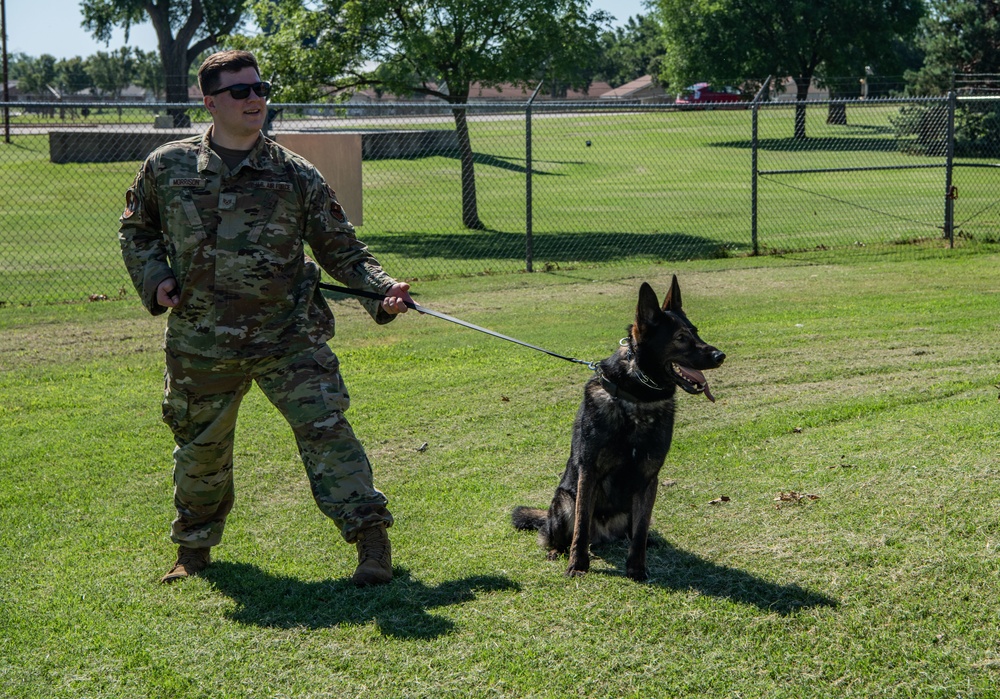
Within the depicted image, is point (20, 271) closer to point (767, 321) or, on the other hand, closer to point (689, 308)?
point (689, 308)

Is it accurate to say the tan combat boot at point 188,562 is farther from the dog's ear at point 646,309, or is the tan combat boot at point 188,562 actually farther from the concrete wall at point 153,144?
the concrete wall at point 153,144

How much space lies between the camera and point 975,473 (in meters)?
5.23

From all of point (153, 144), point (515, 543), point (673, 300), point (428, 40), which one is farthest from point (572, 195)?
point (673, 300)

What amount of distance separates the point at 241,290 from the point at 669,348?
5.48 ft

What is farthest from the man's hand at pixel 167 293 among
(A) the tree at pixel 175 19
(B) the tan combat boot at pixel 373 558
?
(A) the tree at pixel 175 19

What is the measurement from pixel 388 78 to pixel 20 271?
21.0ft

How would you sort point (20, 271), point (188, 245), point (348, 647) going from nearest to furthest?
point (348, 647)
point (188, 245)
point (20, 271)

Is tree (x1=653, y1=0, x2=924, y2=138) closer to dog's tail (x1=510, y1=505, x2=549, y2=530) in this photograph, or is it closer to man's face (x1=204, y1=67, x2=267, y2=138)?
dog's tail (x1=510, y1=505, x2=549, y2=530)

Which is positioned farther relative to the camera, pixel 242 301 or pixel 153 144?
pixel 153 144

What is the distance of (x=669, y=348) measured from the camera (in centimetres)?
418

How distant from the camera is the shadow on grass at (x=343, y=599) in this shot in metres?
3.86

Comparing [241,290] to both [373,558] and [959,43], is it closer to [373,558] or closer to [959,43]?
[373,558]

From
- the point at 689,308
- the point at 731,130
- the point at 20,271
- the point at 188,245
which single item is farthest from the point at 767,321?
the point at 731,130

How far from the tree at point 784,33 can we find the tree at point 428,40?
2541 cm
